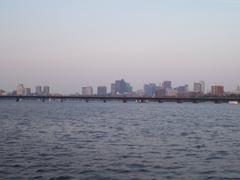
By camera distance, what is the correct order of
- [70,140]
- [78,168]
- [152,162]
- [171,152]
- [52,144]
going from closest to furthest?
[78,168] < [152,162] < [171,152] < [52,144] < [70,140]

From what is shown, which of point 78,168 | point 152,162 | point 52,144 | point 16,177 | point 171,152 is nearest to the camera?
point 16,177

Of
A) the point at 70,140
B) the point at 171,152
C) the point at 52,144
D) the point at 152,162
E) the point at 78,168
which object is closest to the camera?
the point at 78,168

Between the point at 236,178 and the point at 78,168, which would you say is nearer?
the point at 236,178

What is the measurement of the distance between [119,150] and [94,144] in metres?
4.28

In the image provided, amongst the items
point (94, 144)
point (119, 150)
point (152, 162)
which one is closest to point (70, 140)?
point (94, 144)

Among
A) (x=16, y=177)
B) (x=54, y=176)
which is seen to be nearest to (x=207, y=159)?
(x=54, y=176)

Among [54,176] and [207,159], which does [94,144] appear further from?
[54,176]

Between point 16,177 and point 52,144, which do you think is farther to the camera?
point 52,144

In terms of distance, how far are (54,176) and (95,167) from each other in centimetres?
334

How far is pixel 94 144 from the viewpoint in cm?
3672

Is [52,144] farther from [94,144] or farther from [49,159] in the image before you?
[49,159]

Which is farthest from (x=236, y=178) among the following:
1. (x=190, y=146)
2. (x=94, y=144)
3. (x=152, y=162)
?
(x=94, y=144)

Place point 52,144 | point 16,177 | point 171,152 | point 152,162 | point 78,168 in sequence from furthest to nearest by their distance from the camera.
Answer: point 52,144
point 171,152
point 152,162
point 78,168
point 16,177

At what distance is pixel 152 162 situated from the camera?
90.0 ft
